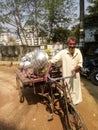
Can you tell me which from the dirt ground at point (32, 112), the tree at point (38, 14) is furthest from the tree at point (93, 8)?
the dirt ground at point (32, 112)

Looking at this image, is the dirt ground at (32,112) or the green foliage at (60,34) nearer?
the dirt ground at (32,112)

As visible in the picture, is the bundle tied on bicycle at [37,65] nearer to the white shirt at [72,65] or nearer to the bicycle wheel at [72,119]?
the white shirt at [72,65]

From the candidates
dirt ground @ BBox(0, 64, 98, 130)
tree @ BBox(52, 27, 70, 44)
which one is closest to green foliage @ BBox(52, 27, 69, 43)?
tree @ BBox(52, 27, 70, 44)

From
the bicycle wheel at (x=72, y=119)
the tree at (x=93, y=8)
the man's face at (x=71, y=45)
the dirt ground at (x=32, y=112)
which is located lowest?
the dirt ground at (x=32, y=112)

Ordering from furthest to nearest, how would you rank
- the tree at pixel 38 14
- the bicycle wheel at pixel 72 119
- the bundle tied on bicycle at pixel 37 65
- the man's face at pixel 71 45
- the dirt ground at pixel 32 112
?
1. the tree at pixel 38 14
2. the bundle tied on bicycle at pixel 37 65
3. the dirt ground at pixel 32 112
4. the man's face at pixel 71 45
5. the bicycle wheel at pixel 72 119

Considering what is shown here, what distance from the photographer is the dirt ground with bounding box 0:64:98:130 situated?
4.94 metres

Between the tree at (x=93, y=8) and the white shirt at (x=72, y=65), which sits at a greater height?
the tree at (x=93, y=8)

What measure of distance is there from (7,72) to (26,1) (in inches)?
210

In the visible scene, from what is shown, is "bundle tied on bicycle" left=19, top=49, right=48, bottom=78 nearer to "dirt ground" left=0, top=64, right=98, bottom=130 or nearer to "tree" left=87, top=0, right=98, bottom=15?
"dirt ground" left=0, top=64, right=98, bottom=130

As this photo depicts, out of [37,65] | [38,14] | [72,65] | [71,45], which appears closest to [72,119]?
[72,65]

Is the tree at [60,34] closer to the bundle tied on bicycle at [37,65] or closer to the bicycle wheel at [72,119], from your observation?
the bundle tied on bicycle at [37,65]

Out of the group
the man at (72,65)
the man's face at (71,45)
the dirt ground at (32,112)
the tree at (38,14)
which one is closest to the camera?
the man's face at (71,45)

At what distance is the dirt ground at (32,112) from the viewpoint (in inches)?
194

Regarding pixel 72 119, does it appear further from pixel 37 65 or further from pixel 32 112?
pixel 37 65
